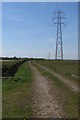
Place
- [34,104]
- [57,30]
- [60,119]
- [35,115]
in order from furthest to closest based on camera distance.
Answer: [57,30]
[34,104]
[35,115]
[60,119]

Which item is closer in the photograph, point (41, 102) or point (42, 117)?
point (42, 117)

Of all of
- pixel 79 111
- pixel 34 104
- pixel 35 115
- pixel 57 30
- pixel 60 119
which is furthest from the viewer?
pixel 57 30

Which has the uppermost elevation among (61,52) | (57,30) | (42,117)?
(57,30)

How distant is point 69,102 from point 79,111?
6.38ft

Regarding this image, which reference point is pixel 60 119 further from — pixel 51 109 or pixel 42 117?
pixel 51 109

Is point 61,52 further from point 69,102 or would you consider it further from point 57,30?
point 69,102

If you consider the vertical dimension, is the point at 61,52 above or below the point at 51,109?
above

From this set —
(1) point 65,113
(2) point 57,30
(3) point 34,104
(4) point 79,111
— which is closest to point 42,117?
(1) point 65,113

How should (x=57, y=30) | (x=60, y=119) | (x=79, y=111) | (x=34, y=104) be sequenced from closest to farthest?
1. (x=60, y=119)
2. (x=79, y=111)
3. (x=34, y=104)
4. (x=57, y=30)

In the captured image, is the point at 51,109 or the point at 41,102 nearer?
the point at 51,109

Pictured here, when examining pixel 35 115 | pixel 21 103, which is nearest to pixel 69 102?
pixel 21 103

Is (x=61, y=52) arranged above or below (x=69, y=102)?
above

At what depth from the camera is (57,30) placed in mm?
59719

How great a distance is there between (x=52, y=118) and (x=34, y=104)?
283 cm
